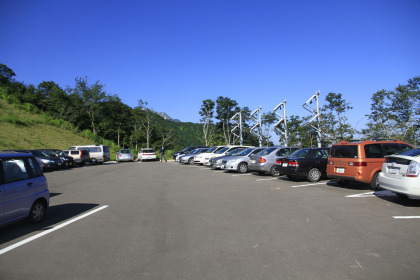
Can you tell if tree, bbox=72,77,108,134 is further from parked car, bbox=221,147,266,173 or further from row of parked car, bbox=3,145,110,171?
parked car, bbox=221,147,266,173

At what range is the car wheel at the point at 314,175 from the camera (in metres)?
12.4

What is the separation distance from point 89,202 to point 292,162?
8.20m

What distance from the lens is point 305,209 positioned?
286 inches

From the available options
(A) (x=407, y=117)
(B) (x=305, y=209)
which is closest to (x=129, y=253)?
(B) (x=305, y=209)

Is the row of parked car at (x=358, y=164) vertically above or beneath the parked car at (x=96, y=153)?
beneath

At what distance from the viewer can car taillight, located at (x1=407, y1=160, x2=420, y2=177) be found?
22.3ft

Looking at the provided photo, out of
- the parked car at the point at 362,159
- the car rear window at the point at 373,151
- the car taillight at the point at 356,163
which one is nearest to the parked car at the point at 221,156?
the parked car at the point at 362,159

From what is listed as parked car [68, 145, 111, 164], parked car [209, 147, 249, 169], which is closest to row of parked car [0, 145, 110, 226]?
parked car [209, 147, 249, 169]

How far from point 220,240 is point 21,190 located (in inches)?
158

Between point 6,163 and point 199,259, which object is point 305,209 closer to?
point 199,259

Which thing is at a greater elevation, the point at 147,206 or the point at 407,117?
the point at 407,117

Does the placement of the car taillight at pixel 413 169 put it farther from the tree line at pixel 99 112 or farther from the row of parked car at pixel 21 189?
the tree line at pixel 99 112

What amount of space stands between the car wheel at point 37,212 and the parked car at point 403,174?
8.50 meters

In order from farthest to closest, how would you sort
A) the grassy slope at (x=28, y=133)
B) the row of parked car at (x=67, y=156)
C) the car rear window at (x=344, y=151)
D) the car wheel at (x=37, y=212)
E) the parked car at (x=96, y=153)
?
the parked car at (x=96, y=153)
the grassy slope at (x=28, y=133)
the row of parked car at (x=67, y=156)
the car rear window at (x=344, y=151)
the car wheel at (x=37, y=212)
